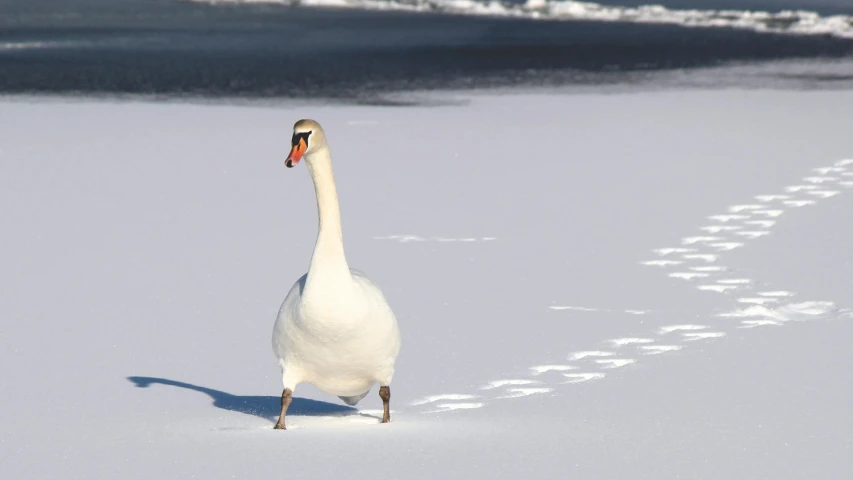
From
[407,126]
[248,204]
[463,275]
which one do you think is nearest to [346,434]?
[463,275]

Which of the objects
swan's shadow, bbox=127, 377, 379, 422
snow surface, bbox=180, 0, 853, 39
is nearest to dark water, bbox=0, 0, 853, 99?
snow surface, bbox=180, 0, 853, 39

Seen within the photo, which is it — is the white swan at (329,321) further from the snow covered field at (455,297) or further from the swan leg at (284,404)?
the snow covered field at (455,297)

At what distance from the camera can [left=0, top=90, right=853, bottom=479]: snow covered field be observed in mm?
4822

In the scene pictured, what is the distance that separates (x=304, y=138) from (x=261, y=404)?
1.11 m

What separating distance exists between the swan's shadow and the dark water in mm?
11415

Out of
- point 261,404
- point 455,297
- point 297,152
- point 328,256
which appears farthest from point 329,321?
point 455,297

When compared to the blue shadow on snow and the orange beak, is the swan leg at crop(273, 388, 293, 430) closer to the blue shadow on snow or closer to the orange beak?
the blue shadow on snow

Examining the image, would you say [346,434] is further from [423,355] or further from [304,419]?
[423,355]

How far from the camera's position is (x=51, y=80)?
18.5m

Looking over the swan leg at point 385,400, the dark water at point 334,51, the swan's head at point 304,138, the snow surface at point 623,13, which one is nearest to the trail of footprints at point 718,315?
the swan leg at point 385,400

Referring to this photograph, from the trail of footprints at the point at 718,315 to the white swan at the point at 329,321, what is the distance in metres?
0.51

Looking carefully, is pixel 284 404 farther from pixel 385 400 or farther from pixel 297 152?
pixel 297 152

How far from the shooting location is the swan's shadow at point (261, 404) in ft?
17.9

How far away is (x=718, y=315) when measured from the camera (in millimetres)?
7125
